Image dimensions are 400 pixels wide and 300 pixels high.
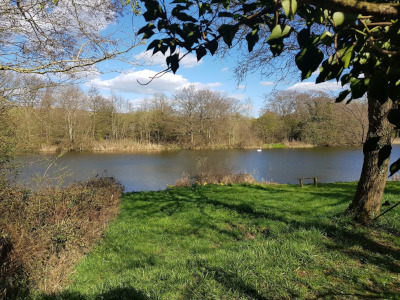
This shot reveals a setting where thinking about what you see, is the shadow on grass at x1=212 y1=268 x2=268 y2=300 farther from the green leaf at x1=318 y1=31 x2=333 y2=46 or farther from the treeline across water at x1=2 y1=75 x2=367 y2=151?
the treeline across water at x1=2 y1=75 x2=367 y2=151

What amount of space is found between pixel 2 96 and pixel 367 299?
654 centimetres

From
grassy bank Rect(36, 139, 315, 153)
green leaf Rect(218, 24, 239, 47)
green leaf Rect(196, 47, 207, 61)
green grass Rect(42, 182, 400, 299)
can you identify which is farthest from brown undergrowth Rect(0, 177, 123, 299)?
grassy bank Rect(36, 139, 315, 153)

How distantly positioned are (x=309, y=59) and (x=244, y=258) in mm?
3281

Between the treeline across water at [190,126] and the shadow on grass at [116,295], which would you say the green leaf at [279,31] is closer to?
the shadow on grass at [116,295]

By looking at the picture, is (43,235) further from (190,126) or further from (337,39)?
(190,126)

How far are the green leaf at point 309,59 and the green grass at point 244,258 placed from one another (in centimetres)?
249

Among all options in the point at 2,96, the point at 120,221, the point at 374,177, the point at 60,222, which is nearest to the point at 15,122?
the point at 2,96

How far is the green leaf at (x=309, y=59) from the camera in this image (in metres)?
0.83

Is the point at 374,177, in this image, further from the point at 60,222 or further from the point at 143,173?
the point at 143,173

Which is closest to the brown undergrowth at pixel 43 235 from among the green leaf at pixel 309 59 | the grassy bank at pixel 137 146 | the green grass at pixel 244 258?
the green grass at pixel 244 258

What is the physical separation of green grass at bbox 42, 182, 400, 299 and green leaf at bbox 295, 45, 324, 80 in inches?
98.2

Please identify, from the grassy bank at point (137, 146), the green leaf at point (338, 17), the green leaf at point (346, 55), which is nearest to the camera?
the green leaf at point (338, 17)

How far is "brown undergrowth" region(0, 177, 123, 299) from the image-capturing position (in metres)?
3.42

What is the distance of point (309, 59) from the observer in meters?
0.84
